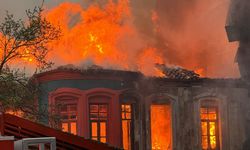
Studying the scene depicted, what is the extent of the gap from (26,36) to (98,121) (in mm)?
6562

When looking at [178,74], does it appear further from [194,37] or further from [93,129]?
[194,37]

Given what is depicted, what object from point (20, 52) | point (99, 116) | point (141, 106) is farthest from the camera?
point (141, 106)

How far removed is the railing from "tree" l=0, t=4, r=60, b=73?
4.18 m

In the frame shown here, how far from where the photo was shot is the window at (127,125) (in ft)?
67.1

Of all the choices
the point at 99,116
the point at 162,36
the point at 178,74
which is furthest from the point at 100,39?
the point at 162,36

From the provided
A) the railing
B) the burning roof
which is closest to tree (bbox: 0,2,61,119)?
the railing

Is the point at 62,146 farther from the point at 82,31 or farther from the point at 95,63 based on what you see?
the point at 82,31

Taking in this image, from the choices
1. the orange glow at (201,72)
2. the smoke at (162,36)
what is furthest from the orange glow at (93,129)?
the orange glow at (201,72)

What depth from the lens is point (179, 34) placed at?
32.3 meters

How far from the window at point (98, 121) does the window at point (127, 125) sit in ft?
3.07

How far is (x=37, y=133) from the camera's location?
405 inches

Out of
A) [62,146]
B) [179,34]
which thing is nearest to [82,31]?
[179,34]

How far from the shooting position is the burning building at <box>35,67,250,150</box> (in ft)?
64.3

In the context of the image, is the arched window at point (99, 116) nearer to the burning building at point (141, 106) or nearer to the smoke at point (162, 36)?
the burning building at point (141, 106)
